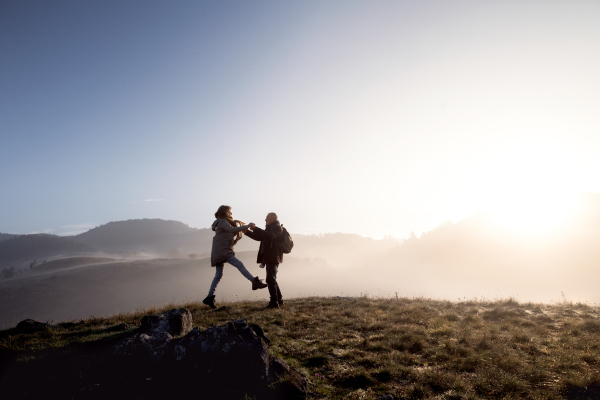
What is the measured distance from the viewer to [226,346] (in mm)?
4723

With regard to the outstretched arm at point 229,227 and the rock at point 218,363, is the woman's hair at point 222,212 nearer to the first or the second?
the outstretched arm at point 229,227

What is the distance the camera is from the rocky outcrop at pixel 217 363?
4.33 meters

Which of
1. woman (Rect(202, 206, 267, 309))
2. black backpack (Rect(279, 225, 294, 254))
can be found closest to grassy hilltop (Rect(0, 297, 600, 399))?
woman (Rect(202, 206, 267, 309))

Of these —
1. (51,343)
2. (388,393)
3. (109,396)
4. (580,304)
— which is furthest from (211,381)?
(580,304)

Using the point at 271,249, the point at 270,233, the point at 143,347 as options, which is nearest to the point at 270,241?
the point at 271,249

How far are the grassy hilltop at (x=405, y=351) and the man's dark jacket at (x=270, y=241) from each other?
202cm

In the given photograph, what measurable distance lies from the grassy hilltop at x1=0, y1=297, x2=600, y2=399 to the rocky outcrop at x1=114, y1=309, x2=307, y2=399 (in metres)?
0.62

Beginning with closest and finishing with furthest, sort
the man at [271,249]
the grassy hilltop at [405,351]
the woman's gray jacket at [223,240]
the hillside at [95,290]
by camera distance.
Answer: the grassy hilltop at [405,351] → the woman's gray jacket at [223,240] → the man at [271,249] → the hillside at [95,290]

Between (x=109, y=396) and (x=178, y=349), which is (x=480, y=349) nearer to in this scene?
(x=178, y=349)

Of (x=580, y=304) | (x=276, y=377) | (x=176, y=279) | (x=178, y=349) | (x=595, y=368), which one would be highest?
(x=178, y=349)

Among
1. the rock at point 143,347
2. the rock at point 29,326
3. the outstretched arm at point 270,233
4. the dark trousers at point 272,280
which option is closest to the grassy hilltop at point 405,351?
the rock at point 29,326

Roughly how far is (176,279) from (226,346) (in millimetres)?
212093

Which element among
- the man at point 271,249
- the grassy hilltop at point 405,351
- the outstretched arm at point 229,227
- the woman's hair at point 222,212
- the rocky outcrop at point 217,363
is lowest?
the grassy hilltop at point 405,351

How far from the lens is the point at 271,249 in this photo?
11391 mm
